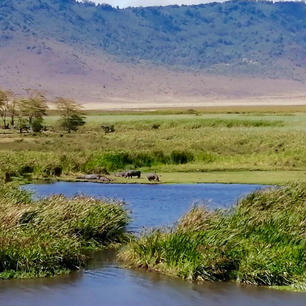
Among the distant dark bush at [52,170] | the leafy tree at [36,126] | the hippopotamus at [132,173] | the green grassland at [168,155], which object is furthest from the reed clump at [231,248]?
the leafy tree at [36,126]

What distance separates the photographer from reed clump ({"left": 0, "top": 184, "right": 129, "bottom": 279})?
66.0 ft

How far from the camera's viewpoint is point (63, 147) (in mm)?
59594

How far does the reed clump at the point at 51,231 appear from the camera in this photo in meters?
20.1

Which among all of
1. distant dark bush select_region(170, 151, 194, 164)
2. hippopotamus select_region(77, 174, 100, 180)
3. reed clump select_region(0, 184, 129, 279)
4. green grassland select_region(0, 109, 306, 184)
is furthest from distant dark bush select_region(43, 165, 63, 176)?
reed clump select_region(0, 184, 129, 279)

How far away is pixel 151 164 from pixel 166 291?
3284cm

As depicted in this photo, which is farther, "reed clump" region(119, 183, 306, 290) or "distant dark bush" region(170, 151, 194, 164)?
"distant dark bush" region(170, 151, 194, 164)

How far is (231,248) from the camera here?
65.8 feet

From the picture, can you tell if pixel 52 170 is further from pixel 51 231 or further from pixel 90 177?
pixel 51 231

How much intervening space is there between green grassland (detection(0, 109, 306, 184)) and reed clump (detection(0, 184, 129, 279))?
15.5 metres

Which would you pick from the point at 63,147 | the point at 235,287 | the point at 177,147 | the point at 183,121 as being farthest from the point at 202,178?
the point at 183,121

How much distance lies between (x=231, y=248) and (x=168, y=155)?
3284 centimetres

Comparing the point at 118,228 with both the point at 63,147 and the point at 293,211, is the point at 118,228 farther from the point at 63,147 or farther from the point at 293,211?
the point at 63,147

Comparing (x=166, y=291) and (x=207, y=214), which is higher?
(x=207, y=214)

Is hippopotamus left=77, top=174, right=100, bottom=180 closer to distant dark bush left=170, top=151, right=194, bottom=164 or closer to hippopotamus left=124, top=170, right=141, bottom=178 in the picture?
hippopotamus left=124, top=170, right=141, bottom=178
